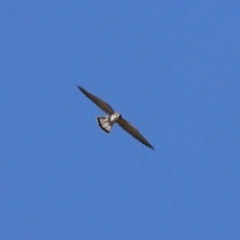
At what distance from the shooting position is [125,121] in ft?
63.9

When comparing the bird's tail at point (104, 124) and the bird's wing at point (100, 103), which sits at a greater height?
the bird's wing at point (100, 103)

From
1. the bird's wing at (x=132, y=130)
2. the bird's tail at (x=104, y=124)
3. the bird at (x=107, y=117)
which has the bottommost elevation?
the bird's tail at (x=104, y=124)

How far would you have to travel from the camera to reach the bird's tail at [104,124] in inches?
751

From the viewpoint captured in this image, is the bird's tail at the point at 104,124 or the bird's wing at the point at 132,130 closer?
the bird's tail at the point at 104,124

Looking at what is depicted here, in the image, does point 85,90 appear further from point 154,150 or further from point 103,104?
point 154,150

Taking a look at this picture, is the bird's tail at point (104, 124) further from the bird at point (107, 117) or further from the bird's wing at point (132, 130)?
the bird's wing at point (132, 130)

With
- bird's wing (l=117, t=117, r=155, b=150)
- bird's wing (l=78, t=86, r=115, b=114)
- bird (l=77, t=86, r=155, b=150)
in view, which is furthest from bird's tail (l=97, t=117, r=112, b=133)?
bird's wing (l=117, t=117, r=155, b=150)

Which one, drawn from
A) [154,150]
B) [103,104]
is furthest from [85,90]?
[154,150]

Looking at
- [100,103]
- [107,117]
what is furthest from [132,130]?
[100,103]

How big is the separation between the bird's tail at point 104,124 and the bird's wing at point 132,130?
360 mm

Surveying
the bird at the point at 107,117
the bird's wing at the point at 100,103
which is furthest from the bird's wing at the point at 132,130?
the bird's wing at the point at 100,103

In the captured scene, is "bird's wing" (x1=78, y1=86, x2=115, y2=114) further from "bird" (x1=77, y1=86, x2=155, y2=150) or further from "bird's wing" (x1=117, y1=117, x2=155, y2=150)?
"bird's wing" (x1=117, y1=117, x2=155, y2=150)

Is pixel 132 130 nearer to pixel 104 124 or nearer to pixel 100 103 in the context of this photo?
pixel 104 124

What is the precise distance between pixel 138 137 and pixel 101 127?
112cm
